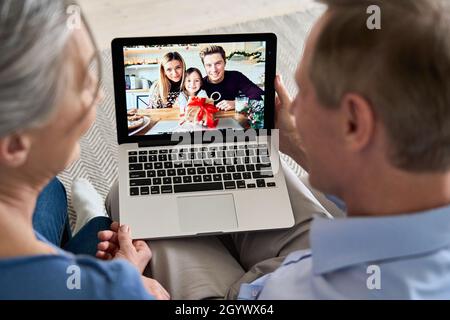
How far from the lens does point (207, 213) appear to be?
4.04ft

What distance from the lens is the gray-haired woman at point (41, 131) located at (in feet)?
2.27

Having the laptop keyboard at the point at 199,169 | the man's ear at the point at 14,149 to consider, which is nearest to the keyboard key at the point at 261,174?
the laptop keyboard at the point at 199,169

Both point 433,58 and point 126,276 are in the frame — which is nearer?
point 433,58

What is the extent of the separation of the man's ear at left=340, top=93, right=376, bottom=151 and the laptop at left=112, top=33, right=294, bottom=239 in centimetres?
46

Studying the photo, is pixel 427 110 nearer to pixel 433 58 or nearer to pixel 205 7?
pixel 433 58

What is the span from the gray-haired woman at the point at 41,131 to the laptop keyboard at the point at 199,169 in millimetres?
437

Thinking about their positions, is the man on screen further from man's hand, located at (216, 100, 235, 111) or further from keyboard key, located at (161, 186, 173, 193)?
keyboard key, located at (161, 186, 173, 193)

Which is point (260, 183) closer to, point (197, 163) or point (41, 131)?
point (197, 163)

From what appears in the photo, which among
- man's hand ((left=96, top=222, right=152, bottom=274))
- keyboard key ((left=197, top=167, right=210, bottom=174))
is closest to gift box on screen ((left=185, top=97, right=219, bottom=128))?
keyboard key ((left=197, top=167, right=210, bottom=174))

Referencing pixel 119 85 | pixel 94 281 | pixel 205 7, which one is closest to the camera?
pixel 94 281

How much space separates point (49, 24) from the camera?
716mm

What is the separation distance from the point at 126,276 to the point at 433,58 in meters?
0.47

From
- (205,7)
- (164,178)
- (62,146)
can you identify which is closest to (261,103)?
(164,178)

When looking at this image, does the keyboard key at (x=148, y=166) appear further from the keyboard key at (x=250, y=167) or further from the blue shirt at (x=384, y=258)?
the blue shirt at (x=384, y=258)
